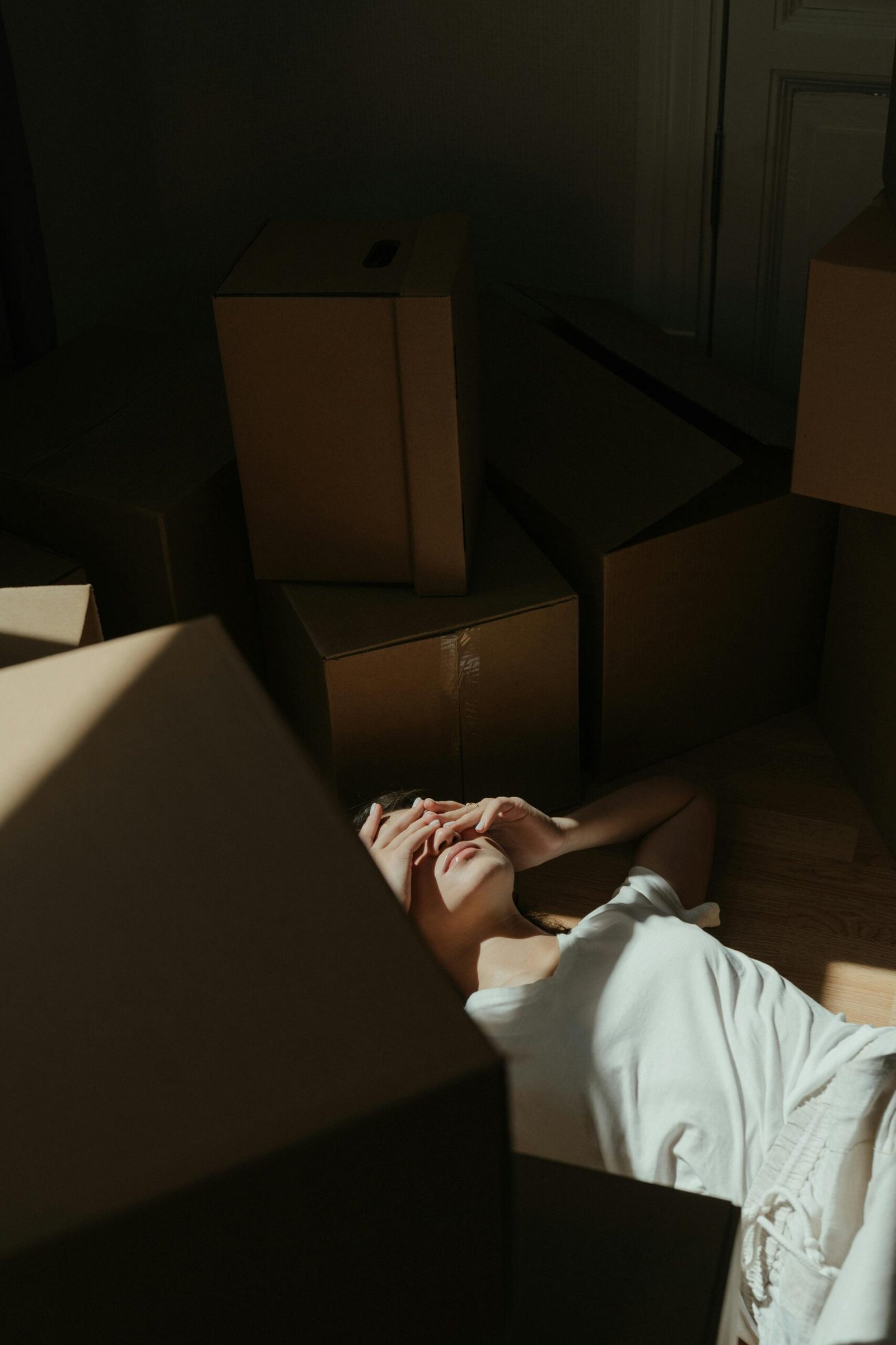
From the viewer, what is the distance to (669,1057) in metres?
1.23

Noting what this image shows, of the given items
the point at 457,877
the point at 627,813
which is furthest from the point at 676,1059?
the point at 627,813

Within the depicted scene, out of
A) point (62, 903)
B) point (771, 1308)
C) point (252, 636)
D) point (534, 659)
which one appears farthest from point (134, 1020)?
point (252, 636)

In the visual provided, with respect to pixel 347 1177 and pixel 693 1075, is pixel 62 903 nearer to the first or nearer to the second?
pixel 347 1177

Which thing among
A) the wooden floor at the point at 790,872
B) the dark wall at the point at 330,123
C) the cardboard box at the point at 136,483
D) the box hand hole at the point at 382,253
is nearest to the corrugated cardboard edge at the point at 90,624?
the cardboard box at the point at 136,483

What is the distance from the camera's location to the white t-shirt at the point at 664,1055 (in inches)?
46.2

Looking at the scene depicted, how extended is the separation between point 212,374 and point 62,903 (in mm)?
1752

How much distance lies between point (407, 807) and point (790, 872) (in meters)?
0.59

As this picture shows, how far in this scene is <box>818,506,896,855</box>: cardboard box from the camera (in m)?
1.74

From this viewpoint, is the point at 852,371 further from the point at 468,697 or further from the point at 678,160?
the point at 678,160

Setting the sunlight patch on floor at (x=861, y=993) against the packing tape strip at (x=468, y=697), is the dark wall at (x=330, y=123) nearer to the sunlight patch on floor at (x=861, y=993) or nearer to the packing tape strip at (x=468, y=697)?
the packing tape strip at (x=468, y=697)

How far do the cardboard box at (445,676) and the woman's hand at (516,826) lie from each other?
151mm

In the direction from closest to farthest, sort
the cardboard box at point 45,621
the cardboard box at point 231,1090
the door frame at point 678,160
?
the cardboard box at point 231,1090
the cardboard box at point 45,621
the door frame at point 678,160

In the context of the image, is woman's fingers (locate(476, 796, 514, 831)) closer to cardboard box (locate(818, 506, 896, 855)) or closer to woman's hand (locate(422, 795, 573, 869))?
woman's hand (locate(422, 795, 573, 869))

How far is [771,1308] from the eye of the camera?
106 cm
